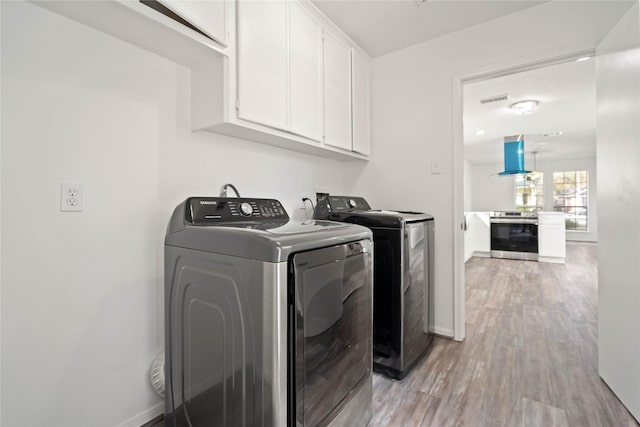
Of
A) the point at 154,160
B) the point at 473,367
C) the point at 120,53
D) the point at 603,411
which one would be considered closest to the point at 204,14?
the point at 120,53

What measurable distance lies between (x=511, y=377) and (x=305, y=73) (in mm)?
2273

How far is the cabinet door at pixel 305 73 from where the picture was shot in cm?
183

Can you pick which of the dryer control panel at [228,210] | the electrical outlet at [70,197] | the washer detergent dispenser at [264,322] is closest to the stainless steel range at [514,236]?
the washer detergent dispenser at [264,322]

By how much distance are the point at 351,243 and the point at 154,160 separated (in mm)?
1050

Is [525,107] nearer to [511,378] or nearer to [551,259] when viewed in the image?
[551,259]

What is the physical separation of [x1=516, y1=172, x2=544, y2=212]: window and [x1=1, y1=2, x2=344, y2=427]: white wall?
31.8 ft

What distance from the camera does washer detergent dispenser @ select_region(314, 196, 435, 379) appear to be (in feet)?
5.82

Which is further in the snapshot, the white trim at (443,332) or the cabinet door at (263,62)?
the white trim at (443,332)

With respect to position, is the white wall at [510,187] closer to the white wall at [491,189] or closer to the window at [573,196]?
the white wall at [491,189]

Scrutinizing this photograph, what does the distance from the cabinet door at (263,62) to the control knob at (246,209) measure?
441 millimetres

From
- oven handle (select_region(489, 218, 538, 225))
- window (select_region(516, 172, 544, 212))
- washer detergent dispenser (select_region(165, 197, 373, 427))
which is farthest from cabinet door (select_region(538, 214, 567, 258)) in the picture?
washer detergent dispenser (select_region(165, 197, 373, 427))

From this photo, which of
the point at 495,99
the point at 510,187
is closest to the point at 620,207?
the point at 495,99

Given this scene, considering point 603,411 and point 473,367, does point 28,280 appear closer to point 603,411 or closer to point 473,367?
point 473,367

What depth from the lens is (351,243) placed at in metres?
1.24
